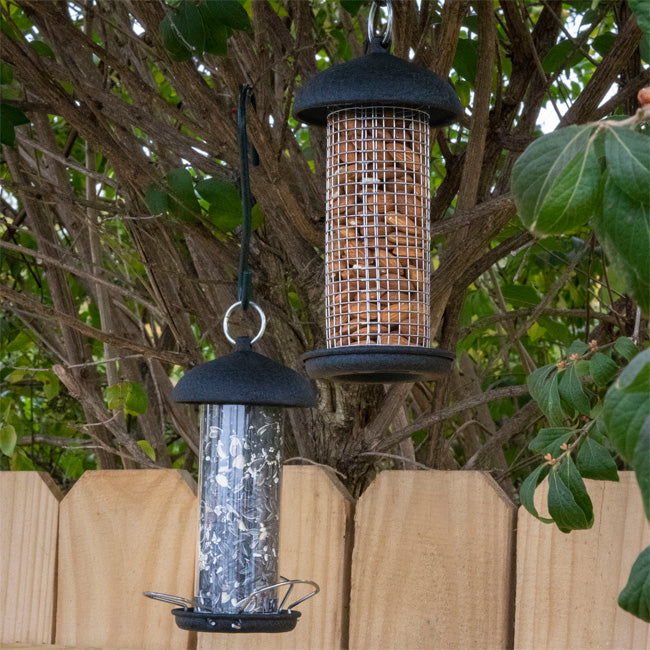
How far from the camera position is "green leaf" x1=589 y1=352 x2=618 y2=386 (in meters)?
1.37

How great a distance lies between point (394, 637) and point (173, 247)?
3.26 feet

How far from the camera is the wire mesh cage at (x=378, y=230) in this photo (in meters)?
1.60

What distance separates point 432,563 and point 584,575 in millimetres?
286

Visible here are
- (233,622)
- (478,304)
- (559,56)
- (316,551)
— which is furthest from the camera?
(478,304)

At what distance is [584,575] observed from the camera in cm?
171

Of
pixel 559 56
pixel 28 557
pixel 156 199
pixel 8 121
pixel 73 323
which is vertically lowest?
pixel 28 557

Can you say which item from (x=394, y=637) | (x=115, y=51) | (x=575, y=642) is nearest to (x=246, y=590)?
(x=394, y=637)

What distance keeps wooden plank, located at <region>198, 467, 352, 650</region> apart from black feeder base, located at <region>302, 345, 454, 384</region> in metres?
0.52

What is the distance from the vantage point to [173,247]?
2266 mm

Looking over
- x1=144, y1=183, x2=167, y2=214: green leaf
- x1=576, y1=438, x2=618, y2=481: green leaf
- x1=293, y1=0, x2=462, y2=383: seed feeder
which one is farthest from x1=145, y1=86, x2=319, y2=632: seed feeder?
x1=576, y1=438, x2=618, y2=481: green leaf

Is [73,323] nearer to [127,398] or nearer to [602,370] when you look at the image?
[127,398]

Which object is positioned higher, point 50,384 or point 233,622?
point 50,384

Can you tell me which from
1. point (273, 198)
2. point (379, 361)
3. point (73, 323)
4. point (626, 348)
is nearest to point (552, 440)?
point (626, 348)

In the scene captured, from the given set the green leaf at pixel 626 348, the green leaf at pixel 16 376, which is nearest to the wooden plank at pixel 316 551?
the green leaf at pixel 626 348
